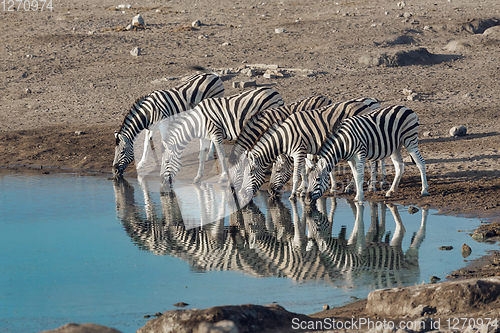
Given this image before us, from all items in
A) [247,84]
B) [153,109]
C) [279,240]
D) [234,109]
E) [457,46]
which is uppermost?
[457,46]

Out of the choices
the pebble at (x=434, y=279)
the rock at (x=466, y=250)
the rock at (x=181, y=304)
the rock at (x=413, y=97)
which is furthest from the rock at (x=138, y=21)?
the pebble at (x=434, y=279)

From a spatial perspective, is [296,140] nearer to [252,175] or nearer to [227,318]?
[252,175]

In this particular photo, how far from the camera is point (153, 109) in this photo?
45.5 feet

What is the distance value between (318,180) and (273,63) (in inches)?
382

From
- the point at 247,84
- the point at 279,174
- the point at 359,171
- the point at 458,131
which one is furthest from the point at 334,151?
the point at 247,84

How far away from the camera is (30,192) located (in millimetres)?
12477

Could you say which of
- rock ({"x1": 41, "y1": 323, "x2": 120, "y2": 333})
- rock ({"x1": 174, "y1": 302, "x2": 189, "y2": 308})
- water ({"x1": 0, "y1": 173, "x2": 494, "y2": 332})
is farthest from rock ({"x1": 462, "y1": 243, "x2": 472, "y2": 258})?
rock ({"x1": 41, "y1": 323, "x2": 120, "y2": 333})

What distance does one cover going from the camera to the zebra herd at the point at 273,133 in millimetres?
11039

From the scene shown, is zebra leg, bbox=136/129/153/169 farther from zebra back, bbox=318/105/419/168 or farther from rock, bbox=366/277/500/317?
rock, bbox=366/277/500/317

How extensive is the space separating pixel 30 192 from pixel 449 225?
784 centimetres

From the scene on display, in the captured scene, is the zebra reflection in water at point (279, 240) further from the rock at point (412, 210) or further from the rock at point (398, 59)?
the rock at point (398, 59)

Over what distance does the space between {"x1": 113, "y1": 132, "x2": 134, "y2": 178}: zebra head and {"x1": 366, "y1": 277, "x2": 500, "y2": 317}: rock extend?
8.60m

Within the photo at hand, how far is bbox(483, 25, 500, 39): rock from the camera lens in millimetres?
21641

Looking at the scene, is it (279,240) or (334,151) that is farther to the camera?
(334,151)
